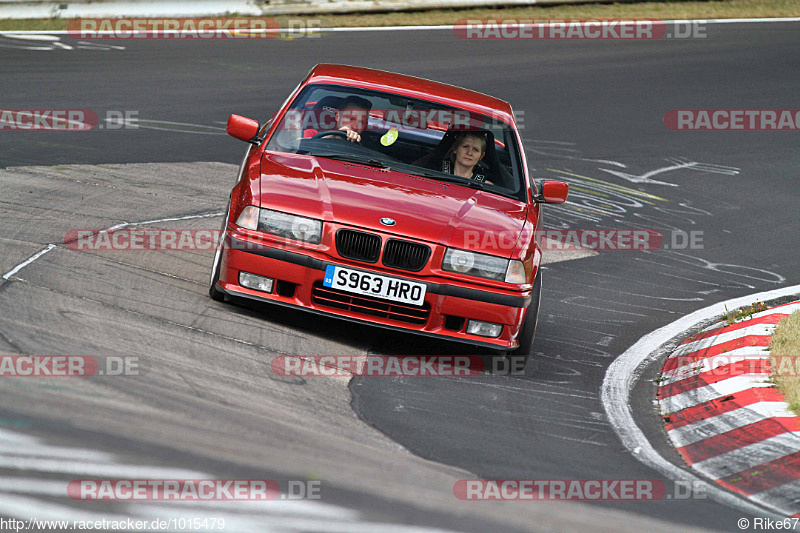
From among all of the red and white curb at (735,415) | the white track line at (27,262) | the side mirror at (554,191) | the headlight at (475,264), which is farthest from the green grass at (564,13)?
the red and white curb at (735,415)

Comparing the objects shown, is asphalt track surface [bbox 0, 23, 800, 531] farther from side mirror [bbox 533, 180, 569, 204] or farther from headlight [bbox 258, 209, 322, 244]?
side mirror [bbox 533, 180, 569, 204]

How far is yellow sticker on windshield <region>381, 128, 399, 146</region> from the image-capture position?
738cm

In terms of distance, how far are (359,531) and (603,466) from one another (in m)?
1.74

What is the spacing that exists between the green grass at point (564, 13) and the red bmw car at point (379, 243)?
12.2 meters

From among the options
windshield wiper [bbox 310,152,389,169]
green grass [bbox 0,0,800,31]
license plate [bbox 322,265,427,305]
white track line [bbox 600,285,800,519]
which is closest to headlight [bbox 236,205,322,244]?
license plate [bbox 322,265,427,305]

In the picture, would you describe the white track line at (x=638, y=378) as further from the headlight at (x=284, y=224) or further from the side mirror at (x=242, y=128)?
the side mirror at (x=242, y=128)

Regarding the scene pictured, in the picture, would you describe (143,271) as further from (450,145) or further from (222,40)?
(222,40)

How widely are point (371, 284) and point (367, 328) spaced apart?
0.85 meters


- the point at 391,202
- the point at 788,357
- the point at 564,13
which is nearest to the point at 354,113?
the point at 391,202

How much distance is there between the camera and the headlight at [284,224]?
6.05 m

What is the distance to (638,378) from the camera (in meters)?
6.91

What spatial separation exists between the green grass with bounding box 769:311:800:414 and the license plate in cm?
231

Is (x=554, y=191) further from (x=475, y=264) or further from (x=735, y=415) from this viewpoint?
(x=735, y=415)

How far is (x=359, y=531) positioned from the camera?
12.5 ft
